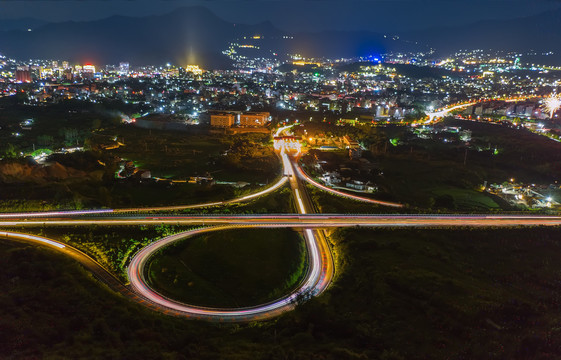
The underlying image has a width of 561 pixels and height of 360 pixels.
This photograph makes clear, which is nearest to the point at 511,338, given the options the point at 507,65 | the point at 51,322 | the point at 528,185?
the point at 51,322

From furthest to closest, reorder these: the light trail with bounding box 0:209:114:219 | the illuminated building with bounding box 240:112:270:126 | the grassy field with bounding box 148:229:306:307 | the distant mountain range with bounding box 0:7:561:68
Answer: the distant mountain range with bounding box 0:7:561:68 < the illuminated building with bounding box 240:112:270:126 < the light trail with bounding box 0:209:114:219 < the grassy field with bounding box 148:229:306:307

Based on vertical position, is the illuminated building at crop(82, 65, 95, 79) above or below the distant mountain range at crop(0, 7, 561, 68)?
below

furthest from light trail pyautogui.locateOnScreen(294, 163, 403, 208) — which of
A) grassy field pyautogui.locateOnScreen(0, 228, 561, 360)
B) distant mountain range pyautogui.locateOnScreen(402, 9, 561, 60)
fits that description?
distant mountain range pyautogui.locateOnScreen(402, 9, 561, 60)

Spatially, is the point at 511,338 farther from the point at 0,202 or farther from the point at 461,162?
the point at 461,162

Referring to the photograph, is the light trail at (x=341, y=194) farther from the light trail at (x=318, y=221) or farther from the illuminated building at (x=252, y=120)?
the illuminated building at (x=252, y=120)

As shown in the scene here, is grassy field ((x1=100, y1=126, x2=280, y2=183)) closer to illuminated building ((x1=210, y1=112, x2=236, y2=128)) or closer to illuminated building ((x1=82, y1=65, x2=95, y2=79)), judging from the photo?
illuminated building ((x1=210, y1=112, x2=236, y2=128))

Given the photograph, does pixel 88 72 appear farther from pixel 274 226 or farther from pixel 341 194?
pixel 274 226
